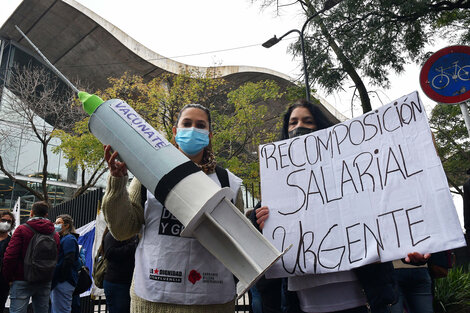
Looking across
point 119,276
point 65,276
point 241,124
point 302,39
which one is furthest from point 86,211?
point 241,124

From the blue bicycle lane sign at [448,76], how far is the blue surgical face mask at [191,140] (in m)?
2.56

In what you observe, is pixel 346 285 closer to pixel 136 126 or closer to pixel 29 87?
pixel 136 126

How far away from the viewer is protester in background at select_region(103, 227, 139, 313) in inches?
126

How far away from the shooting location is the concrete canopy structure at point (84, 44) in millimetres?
19438

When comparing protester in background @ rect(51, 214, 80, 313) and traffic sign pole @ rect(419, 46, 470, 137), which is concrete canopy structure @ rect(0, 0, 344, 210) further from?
traffic sign pole @ rect(419, 46, 470, 137)

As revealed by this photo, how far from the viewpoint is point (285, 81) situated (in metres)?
24.1

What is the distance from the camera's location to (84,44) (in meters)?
20.9

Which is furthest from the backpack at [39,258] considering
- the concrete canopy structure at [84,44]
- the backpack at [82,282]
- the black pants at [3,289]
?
the concrete canopy structure at [84,44]

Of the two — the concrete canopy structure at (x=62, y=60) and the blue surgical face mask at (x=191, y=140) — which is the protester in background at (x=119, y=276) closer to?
the blue surgical face mask at (x=191, y=140)

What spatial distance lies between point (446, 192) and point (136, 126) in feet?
4.86

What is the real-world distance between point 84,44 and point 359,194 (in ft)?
73.6

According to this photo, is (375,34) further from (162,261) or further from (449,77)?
(162,261)

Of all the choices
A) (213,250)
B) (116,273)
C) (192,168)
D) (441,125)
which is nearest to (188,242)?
(213,250)

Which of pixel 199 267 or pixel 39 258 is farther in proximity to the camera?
pixel 39 258
